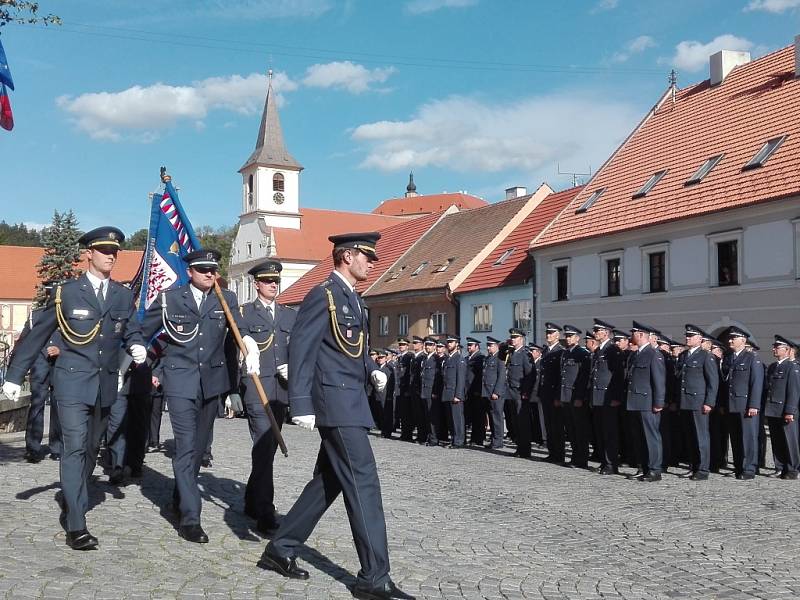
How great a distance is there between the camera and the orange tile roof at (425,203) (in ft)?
441

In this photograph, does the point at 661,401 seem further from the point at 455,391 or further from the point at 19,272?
the point at 19,272

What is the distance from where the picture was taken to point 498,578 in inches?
242

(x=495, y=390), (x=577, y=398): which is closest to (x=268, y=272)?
(x=577, y=398)

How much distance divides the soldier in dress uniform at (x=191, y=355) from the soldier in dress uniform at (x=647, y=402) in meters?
6.34

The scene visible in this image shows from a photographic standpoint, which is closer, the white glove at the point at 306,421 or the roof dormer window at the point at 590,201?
the white glove at the point at 306,421

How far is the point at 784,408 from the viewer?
12953 mm

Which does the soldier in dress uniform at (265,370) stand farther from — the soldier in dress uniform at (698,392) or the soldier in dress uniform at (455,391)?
the soldier in dress uniform at (455,391)

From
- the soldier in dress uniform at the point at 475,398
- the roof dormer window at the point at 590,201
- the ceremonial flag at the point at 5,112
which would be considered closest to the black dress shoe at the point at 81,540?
the ceremonial flag at the point at 5,112

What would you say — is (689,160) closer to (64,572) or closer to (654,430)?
(654,430)

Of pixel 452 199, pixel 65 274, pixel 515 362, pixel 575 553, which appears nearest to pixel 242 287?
pixel 65 274

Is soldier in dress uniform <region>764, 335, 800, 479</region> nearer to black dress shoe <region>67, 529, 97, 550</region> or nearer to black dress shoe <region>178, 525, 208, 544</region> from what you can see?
black dress shoe <region>178, 525, 208, 544</region>

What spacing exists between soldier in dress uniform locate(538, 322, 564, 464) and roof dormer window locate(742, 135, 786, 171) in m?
12.2

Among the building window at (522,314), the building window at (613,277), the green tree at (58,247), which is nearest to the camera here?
the building window at (613,277)

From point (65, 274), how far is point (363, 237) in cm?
7097
